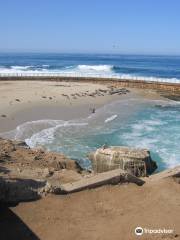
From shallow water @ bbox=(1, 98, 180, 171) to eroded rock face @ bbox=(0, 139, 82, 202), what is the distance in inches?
134

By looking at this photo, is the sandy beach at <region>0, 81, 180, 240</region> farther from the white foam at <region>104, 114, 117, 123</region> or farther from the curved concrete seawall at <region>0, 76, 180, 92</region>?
the curved concrete seawall at <region>0, 76, 180, 92</region>

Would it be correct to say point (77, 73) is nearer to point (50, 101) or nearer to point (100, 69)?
point (50, 101)

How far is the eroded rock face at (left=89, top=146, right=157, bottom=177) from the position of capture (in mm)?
13258

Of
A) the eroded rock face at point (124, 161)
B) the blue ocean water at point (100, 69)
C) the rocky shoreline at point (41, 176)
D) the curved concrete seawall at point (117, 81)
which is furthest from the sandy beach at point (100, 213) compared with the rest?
the blue ocean water at point (100, 69)

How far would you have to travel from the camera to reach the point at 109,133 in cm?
2197

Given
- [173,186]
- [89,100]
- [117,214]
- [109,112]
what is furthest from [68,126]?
[117,214]

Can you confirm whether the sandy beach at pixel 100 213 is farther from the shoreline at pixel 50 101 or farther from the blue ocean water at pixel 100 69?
the blue ocean water at pixel 100 69

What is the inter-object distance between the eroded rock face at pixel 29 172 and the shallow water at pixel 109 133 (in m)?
3.41

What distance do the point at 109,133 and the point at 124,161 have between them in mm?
8629

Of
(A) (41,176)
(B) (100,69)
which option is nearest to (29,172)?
(A) (41,176)

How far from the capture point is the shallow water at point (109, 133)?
18.4 meters

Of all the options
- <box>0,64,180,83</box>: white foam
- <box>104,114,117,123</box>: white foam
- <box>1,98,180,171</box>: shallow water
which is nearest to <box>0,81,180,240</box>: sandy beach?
<box>1,98,180,171</box>: shallow water

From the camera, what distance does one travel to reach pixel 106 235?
7133mm

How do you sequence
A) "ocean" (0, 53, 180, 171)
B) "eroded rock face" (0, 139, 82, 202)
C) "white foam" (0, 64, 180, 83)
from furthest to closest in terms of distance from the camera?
"white foam" (0, 64, 180, 83)
"ocean" (0, 53, 180, 171)
"eroded rock face" (0, 139, 82, 202)
